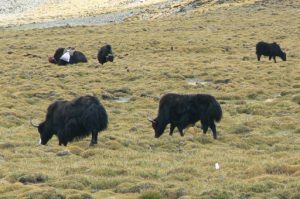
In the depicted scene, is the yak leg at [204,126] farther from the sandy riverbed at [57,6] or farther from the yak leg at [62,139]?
the sandy riverbed at [57,6]

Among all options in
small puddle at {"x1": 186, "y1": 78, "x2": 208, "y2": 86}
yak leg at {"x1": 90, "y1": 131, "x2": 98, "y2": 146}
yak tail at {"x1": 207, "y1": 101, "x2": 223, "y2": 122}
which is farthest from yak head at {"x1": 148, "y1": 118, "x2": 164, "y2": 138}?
small puddle at {"x1": 186, "y1": 78, "x2": 208, "y2": 86}

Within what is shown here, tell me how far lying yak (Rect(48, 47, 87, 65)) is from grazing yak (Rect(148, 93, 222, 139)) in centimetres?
1784

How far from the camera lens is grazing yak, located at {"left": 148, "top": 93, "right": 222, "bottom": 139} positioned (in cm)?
1670

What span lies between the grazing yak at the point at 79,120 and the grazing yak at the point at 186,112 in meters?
2.16

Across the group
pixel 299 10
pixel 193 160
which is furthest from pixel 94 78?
pixel 299 10

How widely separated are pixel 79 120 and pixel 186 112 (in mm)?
3149

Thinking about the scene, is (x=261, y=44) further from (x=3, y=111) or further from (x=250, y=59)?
(x=3, y=111)

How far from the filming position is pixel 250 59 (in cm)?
3528

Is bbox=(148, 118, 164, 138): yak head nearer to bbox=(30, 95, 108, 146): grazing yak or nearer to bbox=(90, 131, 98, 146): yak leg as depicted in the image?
bbox=(30, 95, 108, 146): grazing yak

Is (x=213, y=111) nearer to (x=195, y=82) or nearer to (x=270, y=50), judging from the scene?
(x=195, y=82)

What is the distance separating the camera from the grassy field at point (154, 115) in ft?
36.7

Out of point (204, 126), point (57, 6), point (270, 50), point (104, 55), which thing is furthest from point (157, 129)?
point (57, 6)

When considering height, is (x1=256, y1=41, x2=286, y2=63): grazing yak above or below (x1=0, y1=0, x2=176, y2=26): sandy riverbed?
above

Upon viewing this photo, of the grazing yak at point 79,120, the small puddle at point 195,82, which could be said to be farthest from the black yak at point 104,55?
the grazing yak at point 79,120
